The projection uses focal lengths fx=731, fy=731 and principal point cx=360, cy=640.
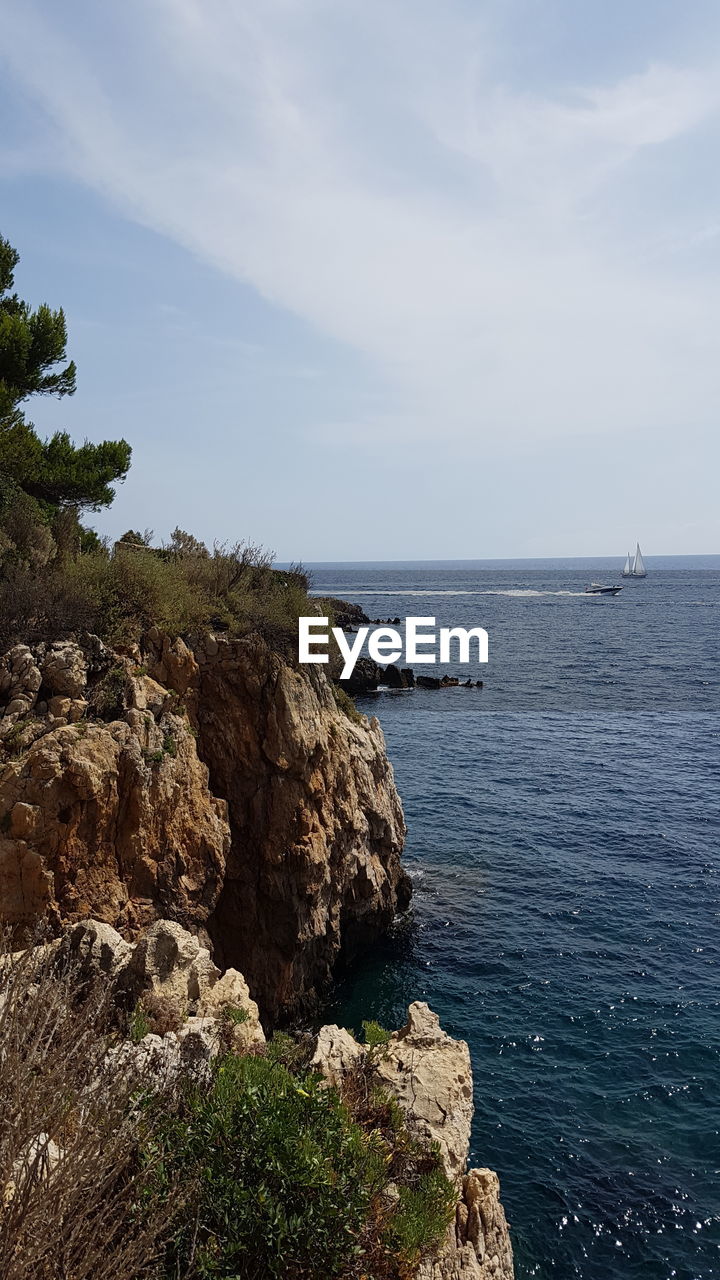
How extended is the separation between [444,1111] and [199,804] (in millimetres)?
7916

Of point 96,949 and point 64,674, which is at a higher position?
point 64,674

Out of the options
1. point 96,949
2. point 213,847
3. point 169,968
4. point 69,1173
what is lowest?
point 213,847

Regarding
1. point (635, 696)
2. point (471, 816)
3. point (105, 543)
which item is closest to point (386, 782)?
point (471, 816)

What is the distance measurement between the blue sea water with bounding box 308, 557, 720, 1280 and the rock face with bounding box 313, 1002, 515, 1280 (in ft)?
13.3

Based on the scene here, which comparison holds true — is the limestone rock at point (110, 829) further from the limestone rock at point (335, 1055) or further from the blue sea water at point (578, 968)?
the blue sea water at point (578, 968)

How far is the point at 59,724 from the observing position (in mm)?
13305

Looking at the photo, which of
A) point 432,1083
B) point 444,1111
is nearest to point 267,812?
point 432,1083

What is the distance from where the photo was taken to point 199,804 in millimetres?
15406

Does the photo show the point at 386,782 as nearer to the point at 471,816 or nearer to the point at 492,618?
the point at 471,816

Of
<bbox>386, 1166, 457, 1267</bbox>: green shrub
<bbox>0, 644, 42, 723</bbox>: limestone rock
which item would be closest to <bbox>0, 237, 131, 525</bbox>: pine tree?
<bbox>0, 644, 42, 723</bbox>: limestone rock

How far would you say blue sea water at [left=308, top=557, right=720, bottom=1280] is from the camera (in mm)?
12688

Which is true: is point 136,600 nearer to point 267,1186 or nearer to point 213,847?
point 213,847

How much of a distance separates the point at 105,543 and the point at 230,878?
11.0m

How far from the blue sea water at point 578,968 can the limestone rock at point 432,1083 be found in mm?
4053
